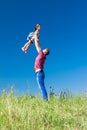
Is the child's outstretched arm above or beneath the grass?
above

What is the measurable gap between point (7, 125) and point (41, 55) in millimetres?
6218

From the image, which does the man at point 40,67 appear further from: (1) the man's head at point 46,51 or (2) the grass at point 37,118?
(2) the grass at point 37,118

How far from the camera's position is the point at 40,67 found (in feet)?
48.1

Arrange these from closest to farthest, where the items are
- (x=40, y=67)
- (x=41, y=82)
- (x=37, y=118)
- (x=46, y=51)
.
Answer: (x=37, y=118) → (x=41, y=82) → (x=40, y=67) → (x=46, y=51)

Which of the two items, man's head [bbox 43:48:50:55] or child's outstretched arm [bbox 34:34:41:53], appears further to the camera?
child's outstretched arm [bbox 34:34:41:53]

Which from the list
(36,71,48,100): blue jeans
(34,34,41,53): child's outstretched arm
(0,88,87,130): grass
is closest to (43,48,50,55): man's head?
(34,34,41,53): child's outstretched arm

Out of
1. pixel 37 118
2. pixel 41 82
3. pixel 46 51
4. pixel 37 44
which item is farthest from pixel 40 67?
pixel 37 118

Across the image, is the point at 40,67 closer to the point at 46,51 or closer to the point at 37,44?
the point at 46,51

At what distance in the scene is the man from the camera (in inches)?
565

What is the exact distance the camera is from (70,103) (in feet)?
43.7

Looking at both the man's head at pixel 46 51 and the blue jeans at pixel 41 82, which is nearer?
the blue jeans at pixel 41 82

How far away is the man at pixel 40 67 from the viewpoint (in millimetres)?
14352

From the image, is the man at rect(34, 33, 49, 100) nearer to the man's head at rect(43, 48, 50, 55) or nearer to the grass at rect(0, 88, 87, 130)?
the man's head at rect(43, 48, 50, 55)

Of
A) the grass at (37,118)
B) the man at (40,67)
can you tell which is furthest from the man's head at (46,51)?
the grass at (37,118)
